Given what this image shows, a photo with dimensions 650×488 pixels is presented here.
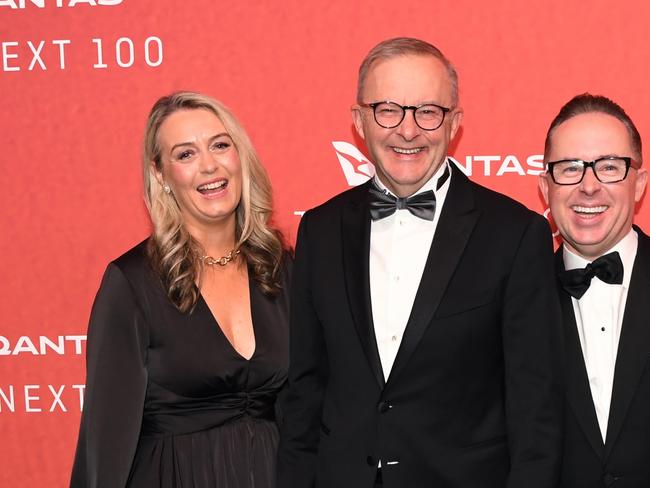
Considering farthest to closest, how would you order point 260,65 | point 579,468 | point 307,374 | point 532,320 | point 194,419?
point 260,65 → point 194,419 → point 307,374 → point 579,468 → point 532,320

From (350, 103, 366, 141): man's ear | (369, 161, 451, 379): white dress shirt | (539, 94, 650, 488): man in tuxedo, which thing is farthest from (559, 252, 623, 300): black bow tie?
(350, 103, 366, 141): man's ear

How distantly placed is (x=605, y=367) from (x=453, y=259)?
0.49 m

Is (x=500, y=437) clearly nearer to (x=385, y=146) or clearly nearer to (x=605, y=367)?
(x=605, y=367)

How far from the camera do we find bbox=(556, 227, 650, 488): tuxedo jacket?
1.96 metres

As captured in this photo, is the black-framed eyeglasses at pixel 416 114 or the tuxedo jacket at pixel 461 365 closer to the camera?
the tuxedo jacket at pixel 461 365

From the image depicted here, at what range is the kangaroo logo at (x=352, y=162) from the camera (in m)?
2.80

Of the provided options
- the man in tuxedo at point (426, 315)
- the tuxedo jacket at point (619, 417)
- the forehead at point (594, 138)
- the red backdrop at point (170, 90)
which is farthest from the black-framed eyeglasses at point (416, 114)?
the red backdrop at point (170, 90)

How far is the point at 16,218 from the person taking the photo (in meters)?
2.93

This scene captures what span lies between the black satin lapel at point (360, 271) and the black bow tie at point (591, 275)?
1.71 feet

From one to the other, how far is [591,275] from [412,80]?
669 mm

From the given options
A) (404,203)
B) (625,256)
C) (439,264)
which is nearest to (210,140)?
(404,203)

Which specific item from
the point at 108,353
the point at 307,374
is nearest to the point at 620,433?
the point at 307,374

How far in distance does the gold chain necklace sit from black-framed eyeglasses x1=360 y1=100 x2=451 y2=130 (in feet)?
2.29

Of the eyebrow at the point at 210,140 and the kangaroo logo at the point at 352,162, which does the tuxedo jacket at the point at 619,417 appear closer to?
the kangaroo logo at the point at 352,162
